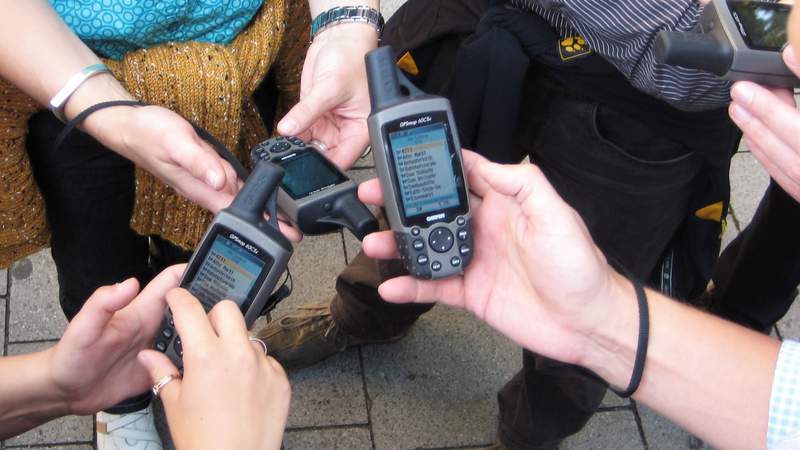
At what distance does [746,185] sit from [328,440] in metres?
1.68

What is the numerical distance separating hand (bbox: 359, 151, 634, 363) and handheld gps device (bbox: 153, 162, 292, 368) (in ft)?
0.62

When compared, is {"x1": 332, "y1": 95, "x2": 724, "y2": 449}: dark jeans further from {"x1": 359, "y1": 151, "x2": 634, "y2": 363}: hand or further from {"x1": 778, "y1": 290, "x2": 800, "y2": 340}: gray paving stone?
{"x1": 778, "y1": 290, "x2": 800, "y2": 340}: gray paving stone

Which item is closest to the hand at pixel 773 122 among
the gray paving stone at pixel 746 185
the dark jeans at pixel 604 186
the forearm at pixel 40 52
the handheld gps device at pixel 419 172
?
the dark jeans at pixel 604 186

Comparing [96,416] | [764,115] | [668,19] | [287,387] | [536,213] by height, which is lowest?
[96,416]

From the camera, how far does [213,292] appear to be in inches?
55.0

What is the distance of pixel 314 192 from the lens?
1527mm

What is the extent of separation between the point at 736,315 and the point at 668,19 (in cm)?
111

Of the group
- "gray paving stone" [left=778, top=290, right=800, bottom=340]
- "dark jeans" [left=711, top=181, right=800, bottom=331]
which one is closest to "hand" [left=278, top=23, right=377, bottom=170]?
"dark jeans" [left=711, top=181, right=800, bottom=331]

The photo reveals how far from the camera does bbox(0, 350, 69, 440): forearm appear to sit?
144 centimetres

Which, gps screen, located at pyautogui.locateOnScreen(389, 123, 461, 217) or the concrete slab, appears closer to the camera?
gps screen, located at pyautogui.locateOnScreen(389, 123, 461, 217)

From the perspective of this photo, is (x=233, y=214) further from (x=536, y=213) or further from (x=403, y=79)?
(x=536, y=213)

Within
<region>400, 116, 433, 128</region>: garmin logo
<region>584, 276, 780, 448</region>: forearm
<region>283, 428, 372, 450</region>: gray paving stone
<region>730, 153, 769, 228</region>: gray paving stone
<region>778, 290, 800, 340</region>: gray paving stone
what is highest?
<region>400, 116, 433, 128</region>: garmin logo

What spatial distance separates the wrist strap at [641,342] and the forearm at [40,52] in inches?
39.8

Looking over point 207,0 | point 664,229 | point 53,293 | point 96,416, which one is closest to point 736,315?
point 664,229
